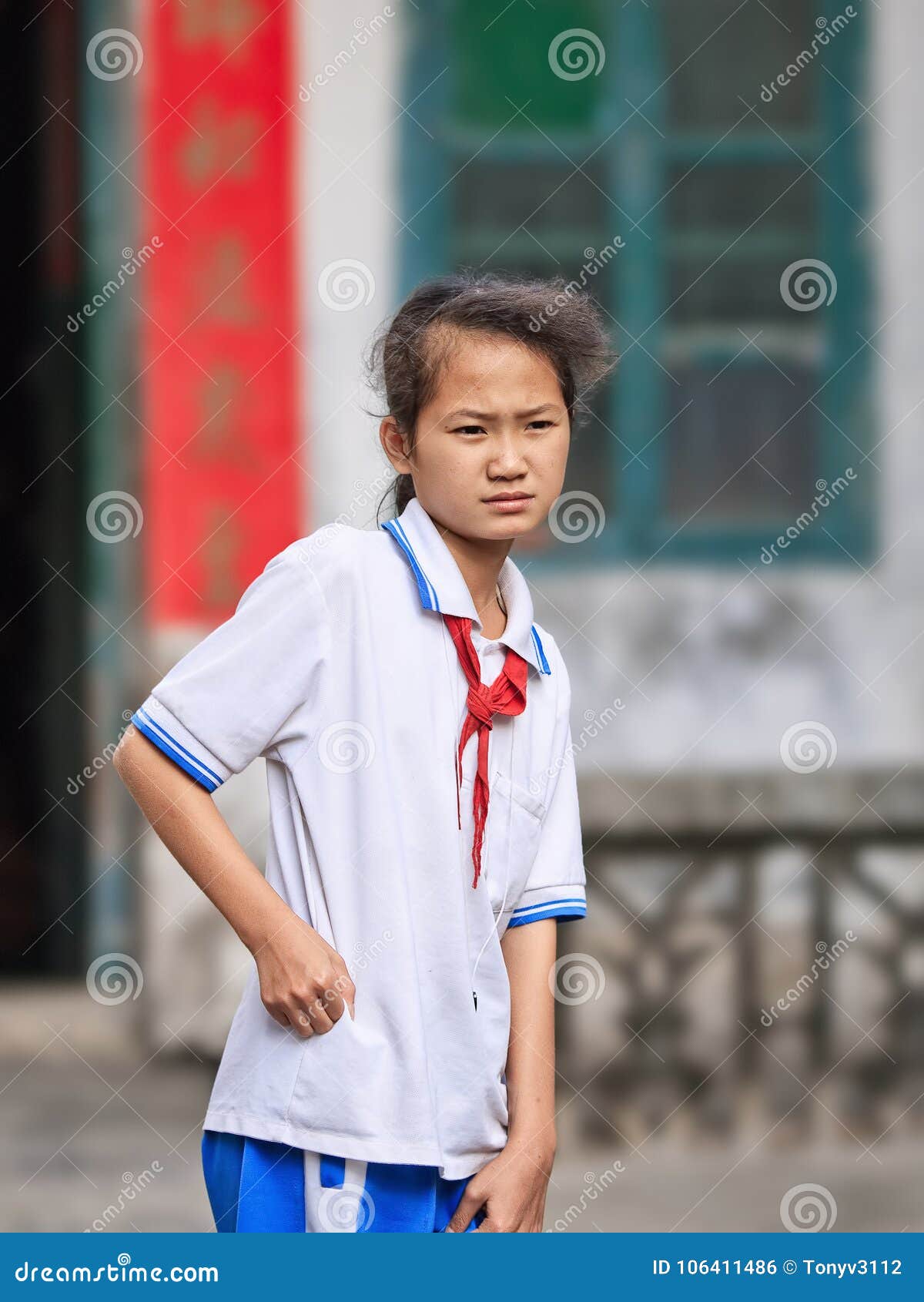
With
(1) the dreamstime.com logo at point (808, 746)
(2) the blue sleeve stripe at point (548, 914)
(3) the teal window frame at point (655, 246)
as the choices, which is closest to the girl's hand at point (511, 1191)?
(2) the blue sleeve stripe at point (548, 914)

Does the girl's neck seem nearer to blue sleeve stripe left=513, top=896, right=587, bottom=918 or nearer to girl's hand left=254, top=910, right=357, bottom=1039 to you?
blue sleeve stripe left=513, top=896, right=587, bottom=918

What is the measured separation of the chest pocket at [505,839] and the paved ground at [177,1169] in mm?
2403

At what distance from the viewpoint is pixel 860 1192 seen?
167 inches

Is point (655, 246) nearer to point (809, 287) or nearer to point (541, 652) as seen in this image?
point (809, 287)

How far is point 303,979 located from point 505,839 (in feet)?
0.98

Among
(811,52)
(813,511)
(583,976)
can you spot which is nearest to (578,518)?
(813,511)

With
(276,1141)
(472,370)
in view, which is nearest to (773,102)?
(472,370)

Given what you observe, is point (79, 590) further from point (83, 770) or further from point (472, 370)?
point (472, 370)

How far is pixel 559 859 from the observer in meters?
1.92

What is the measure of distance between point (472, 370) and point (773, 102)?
3650 mm

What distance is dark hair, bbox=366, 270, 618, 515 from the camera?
5.94 feet

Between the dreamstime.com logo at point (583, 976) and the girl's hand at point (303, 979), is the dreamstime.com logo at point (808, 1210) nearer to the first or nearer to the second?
the dreamstime.com logo at point (583, 976)

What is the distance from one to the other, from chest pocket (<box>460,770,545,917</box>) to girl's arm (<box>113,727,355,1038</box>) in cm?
21

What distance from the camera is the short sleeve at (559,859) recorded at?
6.24 ft
